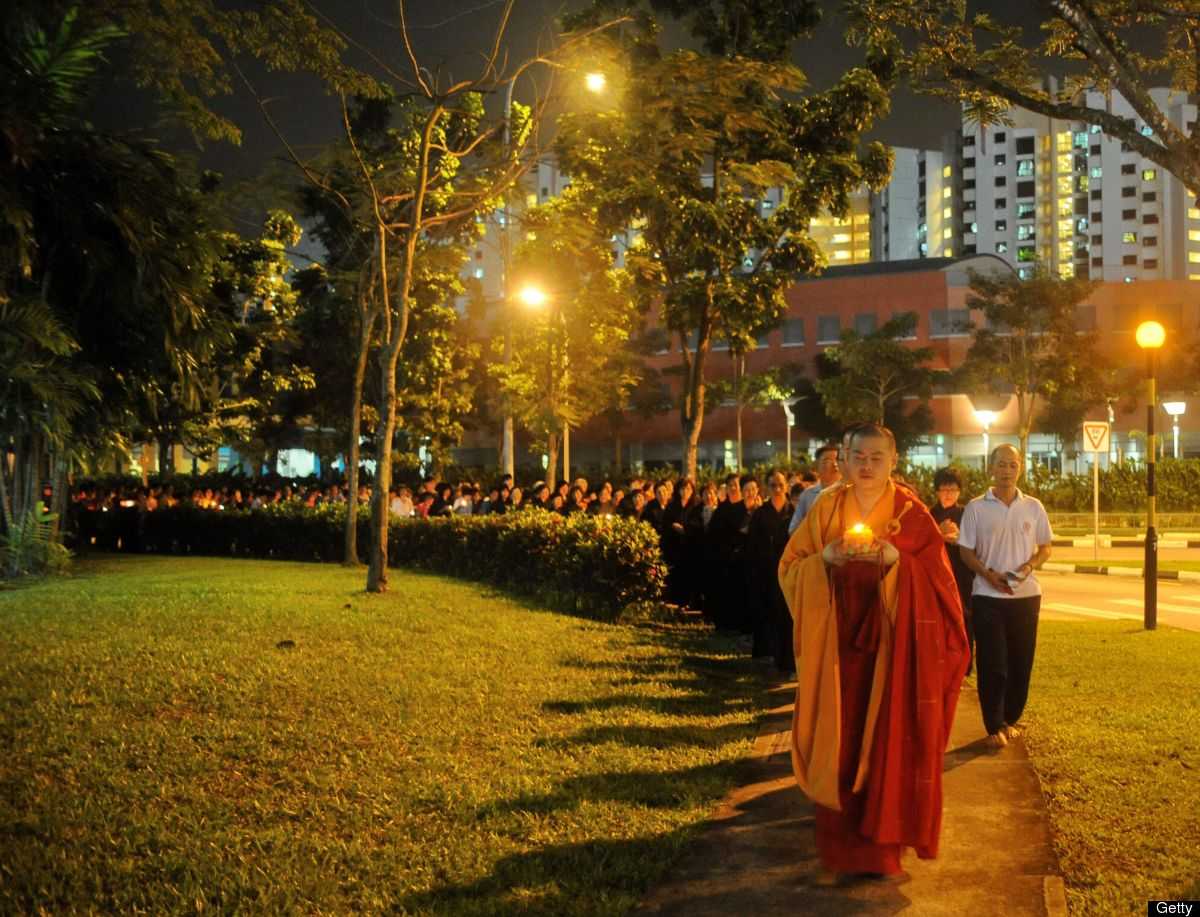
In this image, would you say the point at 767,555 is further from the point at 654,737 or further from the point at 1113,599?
the point at 1113,599

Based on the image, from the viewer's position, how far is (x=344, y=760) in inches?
270

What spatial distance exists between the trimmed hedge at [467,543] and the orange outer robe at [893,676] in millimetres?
9408

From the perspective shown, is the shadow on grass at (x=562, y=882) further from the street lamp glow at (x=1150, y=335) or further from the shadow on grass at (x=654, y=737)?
the street lamp glow at (x=1150, y=335)

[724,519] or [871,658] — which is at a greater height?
[724,519]

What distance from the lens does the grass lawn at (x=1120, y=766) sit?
5.13 metres

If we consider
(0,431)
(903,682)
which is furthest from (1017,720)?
(0,431)

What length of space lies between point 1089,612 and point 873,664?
39.5ft

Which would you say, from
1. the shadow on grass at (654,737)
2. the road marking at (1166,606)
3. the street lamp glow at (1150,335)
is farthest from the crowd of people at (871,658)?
the road marking at (1166,606)

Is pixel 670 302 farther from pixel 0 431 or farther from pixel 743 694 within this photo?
pixel 743 694

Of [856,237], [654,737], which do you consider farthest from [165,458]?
[856,237]

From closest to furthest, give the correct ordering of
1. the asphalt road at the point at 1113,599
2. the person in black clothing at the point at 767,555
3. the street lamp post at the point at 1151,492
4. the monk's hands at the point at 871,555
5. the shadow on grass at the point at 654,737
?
the monk's hands at the point at 871,555
the shadow on grass at the point at 654,737
the person in black clothing at the point at 767,555
the street lamp post at the point at 1151,492
the asphalt road at the point at 1113,599

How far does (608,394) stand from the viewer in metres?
41.2

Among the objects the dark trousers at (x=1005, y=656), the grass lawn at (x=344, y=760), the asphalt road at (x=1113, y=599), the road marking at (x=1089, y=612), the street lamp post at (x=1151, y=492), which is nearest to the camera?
the grass lawn at (x=344, y=760)

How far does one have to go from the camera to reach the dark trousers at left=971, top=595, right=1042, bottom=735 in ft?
25.8
